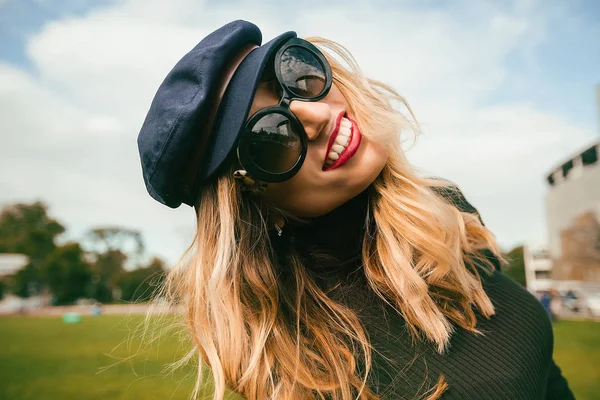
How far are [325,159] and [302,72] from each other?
306mm

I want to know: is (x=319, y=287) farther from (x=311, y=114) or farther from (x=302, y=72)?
(x=302, y=72)

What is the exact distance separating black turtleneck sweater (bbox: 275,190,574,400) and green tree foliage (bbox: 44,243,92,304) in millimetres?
66041

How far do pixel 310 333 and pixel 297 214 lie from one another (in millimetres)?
435

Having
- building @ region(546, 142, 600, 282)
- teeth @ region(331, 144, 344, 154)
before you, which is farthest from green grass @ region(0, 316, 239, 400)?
building @ region(546, 142, 600, 282)

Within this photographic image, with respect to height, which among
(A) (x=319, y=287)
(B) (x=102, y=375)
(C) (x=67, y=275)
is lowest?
(C) (x=67, y=275)

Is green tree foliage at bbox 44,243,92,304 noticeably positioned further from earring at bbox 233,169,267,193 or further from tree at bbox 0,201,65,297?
earring at bbox 233,169,267,193

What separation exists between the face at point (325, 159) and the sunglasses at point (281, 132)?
0.04 meters

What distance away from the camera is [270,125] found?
4.93 feet

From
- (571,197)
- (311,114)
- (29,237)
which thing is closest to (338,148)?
(311,114)

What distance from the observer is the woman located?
4.89 ft

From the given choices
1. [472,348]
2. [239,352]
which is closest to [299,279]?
[239,352]

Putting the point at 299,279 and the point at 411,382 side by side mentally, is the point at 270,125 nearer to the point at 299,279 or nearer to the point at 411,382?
the point at 299,279

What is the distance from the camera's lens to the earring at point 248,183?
5.11 ft

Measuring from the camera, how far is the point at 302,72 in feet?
5.11
